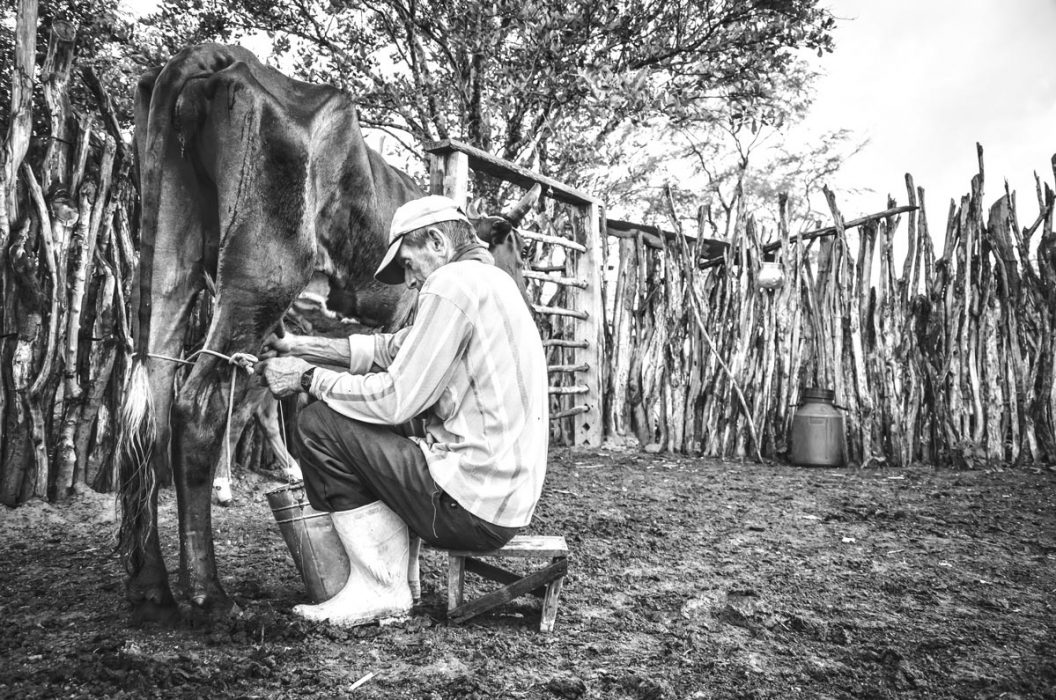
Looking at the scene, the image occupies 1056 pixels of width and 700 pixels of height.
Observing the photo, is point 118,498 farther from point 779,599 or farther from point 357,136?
point 779,599

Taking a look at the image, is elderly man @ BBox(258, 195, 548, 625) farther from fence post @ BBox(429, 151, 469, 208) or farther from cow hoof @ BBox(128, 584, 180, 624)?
fence post @ BBox(429, 151, 469, 208)

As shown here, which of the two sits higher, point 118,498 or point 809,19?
point 809,19

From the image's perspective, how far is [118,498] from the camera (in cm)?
235

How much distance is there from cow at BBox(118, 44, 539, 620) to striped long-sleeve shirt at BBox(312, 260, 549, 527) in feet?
1.73

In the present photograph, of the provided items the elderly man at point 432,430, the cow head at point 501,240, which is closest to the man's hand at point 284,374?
the elderly man at point 432,430

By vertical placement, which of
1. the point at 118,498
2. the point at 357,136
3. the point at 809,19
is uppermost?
the point at 809,19

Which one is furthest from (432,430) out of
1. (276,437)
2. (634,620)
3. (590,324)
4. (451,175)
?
(590,324)

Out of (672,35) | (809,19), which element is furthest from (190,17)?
(809,19)

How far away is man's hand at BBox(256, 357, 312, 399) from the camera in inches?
86.5

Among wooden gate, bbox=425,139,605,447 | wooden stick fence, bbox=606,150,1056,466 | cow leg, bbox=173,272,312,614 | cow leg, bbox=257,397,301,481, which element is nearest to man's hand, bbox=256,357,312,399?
cow leg, bbox=173,272,312,614

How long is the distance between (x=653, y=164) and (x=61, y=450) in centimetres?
1250

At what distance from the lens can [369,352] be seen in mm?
2424

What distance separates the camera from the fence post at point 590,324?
6742 millimetres

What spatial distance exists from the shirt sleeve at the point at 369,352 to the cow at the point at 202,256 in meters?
0.38
